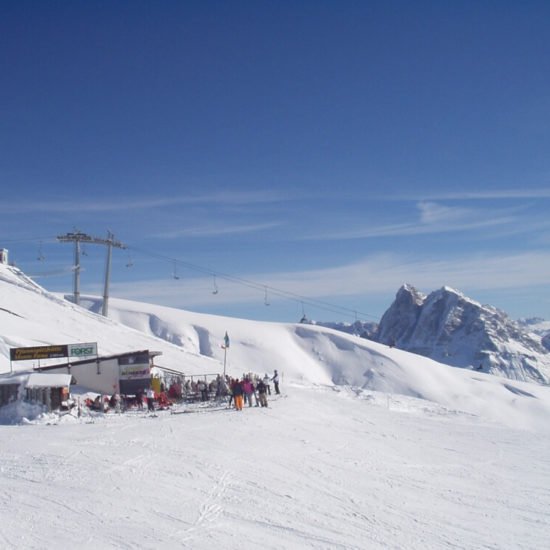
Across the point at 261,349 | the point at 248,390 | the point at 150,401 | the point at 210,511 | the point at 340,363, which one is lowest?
the point at 210,511

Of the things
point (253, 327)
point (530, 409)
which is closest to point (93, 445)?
point (530, 409)

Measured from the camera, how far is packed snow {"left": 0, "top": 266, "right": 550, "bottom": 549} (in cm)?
952

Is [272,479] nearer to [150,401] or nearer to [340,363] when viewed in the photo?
[150,401]

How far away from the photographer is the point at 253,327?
8794 cm

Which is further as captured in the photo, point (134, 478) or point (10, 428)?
point (10, 428)

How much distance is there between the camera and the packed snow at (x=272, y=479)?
9.52 m

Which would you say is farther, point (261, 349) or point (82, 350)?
point (261, 349)

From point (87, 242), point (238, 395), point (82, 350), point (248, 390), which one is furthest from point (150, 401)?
point (87, 242)

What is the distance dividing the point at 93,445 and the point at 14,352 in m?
14.6

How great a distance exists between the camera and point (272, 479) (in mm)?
13000

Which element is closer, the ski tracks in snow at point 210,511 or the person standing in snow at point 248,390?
the ski tracks in snow at point 210,511

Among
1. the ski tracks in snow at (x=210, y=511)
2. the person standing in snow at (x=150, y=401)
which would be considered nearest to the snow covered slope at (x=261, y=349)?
the person standing in snow at (x=150, y=401)

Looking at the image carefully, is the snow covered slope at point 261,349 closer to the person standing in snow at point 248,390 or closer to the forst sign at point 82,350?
the forst sign at point 82,350

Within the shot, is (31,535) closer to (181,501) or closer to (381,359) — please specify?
(181,501)
